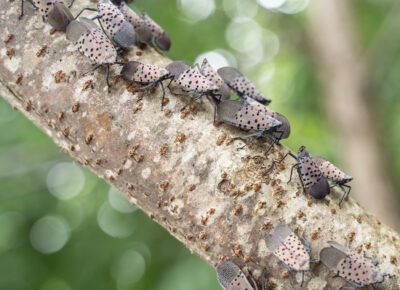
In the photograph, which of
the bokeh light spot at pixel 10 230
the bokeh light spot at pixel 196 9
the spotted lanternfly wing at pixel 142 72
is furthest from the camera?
the bokeh light spot at pixel 196 9

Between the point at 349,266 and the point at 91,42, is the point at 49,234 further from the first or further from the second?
the point at 349,266

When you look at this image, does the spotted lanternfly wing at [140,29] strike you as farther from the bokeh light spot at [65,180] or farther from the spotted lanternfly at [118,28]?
the bokeh light spot at [65,180]

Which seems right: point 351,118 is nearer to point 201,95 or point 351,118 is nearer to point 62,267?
point 62,267

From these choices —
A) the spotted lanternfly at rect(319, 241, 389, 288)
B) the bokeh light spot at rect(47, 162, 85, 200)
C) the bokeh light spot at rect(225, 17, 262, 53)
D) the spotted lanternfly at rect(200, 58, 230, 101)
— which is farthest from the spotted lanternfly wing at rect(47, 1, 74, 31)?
the bokeh light spot at rect(225, 17, 262, 53)

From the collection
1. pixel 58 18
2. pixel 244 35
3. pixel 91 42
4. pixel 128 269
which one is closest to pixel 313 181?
pixel 91 42

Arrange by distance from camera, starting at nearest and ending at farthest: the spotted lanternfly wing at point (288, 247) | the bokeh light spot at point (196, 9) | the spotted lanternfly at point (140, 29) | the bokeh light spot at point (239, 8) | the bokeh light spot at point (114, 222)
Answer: the spotted lanternfly wing at point (288, 247)
the spotted lanternfly at point (140, 29)
the bokeh light spot at point (114, 222)
the bokeh light spot at point (196, 9)
the bokeh light spot at point (239, 8)

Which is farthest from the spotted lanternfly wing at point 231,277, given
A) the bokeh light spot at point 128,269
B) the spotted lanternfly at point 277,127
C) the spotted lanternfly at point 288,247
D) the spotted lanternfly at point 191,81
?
the bokeh light spot at point 128,269
